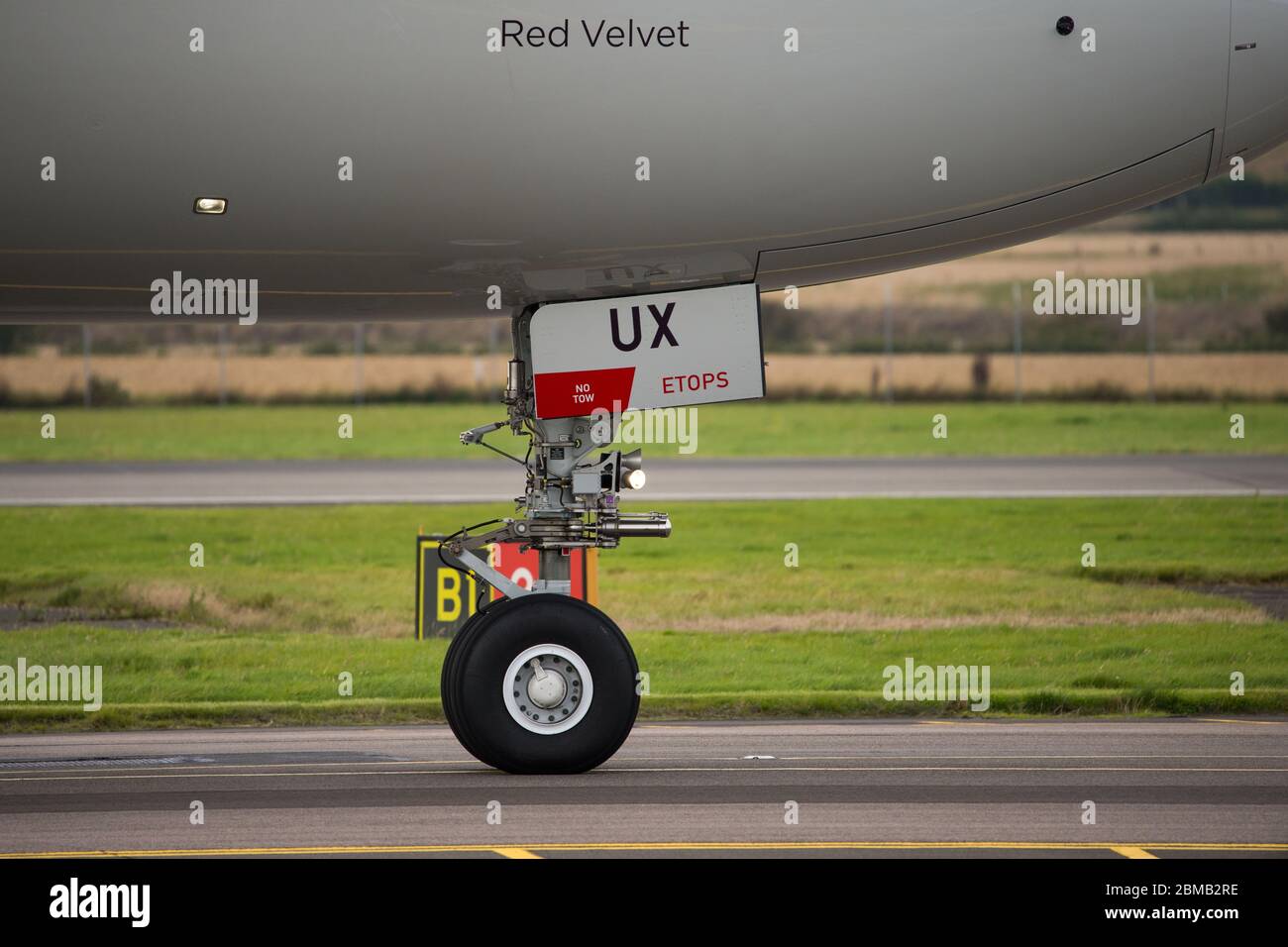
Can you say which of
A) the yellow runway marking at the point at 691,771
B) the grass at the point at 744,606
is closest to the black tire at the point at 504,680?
the yellow runway marking at the point at 691,771

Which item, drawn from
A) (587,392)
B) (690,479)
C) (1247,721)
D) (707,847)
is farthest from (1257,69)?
(690,479)

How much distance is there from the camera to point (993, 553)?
24078 mm

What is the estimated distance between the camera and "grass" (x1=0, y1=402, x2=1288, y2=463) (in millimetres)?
42469

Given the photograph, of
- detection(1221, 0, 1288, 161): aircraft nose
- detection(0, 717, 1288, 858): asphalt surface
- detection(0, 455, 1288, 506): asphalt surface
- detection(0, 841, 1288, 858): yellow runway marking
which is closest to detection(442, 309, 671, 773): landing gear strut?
detection(0, 717, 1288, 858): asphalt surface

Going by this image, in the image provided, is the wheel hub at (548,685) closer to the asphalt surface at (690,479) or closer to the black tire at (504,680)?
the black tire at (504,680)

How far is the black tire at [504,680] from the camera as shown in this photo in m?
9.73

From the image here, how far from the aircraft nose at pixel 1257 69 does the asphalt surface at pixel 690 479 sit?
20.2 m

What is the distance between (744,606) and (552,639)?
1043cm

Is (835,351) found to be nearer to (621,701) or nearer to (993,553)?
(993,553)

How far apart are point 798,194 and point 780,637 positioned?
8788 millimetres

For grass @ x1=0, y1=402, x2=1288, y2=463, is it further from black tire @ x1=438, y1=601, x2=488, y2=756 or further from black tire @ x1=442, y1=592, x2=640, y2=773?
black tire @ x1=442, y1=592, x2=640, y2=773

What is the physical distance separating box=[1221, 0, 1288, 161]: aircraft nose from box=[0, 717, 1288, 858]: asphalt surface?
375cm

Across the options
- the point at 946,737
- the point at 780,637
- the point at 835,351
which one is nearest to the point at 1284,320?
the point at 835,351

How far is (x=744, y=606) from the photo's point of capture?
20016mm
